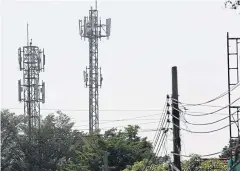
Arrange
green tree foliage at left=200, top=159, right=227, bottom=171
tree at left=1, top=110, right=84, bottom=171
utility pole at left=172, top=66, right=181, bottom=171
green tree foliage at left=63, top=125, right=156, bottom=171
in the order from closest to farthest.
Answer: utility pole at left=172, top=66, right=181, bottom=171, green tree foliage at left=200, top=159, right=227, bottom=171, green tree foliage at left=63, top=125, right=156, bottom=171, tree at left=1, top=110, right=84, bottom=171

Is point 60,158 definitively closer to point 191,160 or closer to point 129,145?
point 129,145

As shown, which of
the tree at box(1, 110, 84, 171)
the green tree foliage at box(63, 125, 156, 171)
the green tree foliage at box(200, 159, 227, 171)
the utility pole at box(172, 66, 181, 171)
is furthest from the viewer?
the tree at box(1, 110, 84, 171)

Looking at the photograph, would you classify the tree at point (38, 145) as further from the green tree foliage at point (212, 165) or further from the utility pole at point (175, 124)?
the utility pole at point (175, 124)

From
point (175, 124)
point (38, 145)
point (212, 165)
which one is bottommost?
point (38, 145)

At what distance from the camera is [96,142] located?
1868 inches

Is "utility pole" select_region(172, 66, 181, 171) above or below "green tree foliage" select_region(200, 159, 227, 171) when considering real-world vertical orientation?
above

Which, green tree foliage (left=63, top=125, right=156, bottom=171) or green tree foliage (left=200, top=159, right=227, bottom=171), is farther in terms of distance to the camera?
green tree foliage (left=63, top=125, right=156, bottom=171)

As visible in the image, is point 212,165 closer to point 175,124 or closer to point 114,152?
point 175,124

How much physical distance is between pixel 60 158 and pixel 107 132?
1270 centimetres

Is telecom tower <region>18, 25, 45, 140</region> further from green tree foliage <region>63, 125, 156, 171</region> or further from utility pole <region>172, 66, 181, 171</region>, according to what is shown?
utility pole <region>172, 66, 181, 171</region>

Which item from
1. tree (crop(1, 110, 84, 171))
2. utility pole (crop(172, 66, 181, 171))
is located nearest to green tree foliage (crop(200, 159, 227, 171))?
utility pole (crop(172, 66, 181, 171))

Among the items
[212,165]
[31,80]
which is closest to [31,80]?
[31,80]

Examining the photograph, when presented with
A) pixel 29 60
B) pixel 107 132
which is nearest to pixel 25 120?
pixel 29 60

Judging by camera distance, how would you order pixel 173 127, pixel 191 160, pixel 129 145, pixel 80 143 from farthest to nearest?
pixel 80 143, pixel 129 145, pixel 191 160, pixel 173 127
